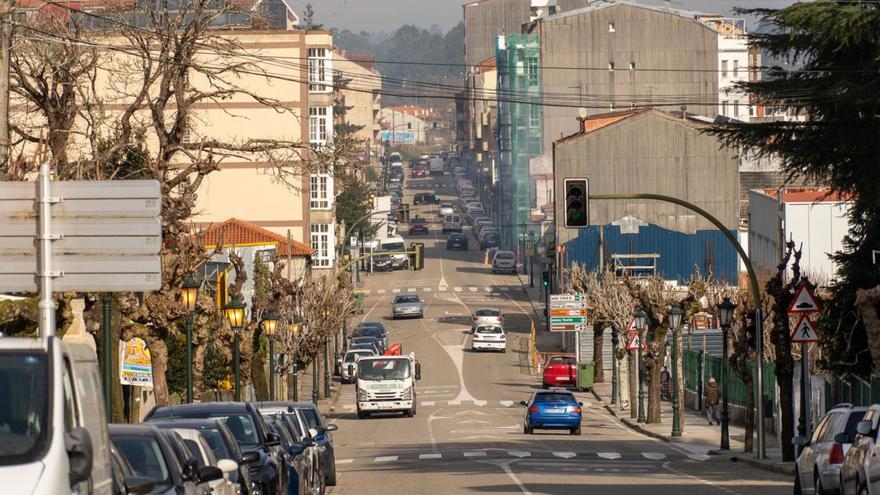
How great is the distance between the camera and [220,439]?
683 inches

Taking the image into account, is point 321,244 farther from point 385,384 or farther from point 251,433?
point 251,433

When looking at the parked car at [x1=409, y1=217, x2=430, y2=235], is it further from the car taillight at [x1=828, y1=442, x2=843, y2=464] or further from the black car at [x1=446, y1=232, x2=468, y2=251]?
the car taillight at [x1=828, y1=442, x2=843, y2=464]

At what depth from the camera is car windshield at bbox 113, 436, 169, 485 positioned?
13086mm

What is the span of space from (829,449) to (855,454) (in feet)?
8.22

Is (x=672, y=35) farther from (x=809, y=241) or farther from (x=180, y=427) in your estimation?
(x=180, y=427)

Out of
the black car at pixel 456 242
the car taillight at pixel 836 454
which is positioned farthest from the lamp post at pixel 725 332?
the black car at pixel 456 242

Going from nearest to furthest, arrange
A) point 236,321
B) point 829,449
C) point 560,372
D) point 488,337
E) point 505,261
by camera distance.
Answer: point 829,449 < point 236,321 < point 560,372 < point 488,337 < point 505,261

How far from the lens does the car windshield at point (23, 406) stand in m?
8.08

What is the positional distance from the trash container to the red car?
2.72 ft

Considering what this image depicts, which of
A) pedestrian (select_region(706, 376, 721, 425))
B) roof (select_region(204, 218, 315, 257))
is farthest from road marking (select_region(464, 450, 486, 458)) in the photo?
roof (select_region(204, 218, 315, 257))

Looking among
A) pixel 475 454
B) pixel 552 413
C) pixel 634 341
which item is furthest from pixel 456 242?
pixel 475 454

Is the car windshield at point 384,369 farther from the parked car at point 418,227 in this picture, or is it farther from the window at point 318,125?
the parked car at point 418,227

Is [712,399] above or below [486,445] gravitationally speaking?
above

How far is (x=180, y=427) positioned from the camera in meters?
16.8
